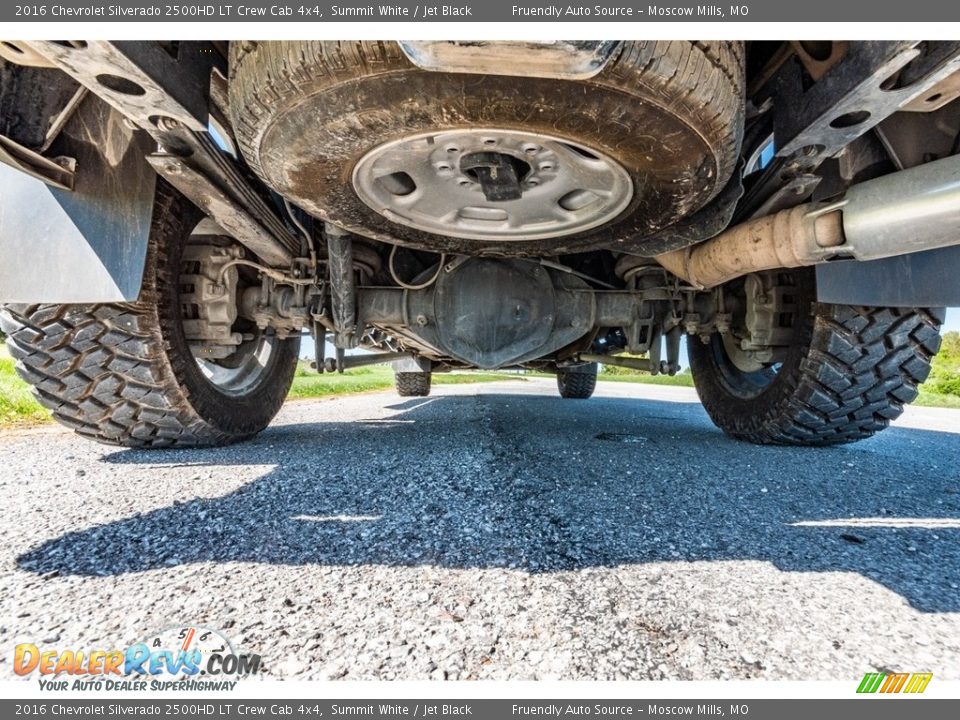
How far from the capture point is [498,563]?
0.87 metres

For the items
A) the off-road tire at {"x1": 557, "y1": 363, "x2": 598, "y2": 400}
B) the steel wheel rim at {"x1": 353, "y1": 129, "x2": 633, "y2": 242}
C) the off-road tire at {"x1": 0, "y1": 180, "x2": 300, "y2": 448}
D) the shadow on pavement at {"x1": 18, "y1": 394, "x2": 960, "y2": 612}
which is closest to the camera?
the shadow on pavement at {"x1": 18, "y1": 394, "x2": 960, "y2": 612}

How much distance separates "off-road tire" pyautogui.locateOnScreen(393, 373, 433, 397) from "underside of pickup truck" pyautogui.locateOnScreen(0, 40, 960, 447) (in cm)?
310

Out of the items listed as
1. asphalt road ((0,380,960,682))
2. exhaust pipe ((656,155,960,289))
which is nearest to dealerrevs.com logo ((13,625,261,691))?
asphalt road ((0,380,960,682))

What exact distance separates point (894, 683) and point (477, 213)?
4.44 feet

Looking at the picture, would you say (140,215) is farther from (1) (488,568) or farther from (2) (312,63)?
(1) (488,568)

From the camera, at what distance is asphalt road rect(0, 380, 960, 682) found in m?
0.62

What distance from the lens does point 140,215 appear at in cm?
139

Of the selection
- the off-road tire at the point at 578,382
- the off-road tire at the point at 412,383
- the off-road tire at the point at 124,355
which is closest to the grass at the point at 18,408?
the off-road tire at the point at 124,355

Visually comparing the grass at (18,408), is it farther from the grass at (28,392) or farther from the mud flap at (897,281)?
the mud flap at (897,281)

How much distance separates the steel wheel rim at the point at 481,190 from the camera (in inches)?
40.4

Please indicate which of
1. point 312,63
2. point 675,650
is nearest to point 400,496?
point 675,650

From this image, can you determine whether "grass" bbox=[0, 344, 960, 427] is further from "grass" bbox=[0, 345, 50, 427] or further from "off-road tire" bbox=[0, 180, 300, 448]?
"off-road tire" bbox=[0, 180, 300, 448]

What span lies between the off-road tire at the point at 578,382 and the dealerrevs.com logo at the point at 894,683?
15.4 ft

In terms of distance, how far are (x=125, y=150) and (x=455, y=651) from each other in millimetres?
1589
